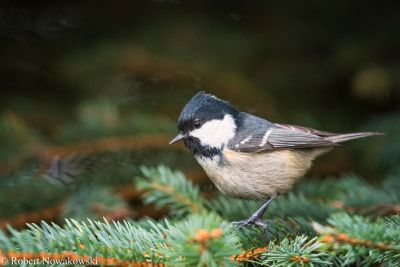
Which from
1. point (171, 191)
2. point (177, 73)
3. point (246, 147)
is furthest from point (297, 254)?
point (177, 73)

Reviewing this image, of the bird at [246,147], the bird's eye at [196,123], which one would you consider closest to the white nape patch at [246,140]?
the bird at [246,147]

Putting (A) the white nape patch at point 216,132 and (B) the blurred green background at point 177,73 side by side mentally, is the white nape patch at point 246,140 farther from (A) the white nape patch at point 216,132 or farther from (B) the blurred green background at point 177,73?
(B) the blurred green background at point 177,73

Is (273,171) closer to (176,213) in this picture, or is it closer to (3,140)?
(176,213)

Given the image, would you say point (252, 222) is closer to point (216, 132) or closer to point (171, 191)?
point (171, 191)

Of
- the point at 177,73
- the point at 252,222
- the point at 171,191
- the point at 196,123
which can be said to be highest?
the point at 177,73

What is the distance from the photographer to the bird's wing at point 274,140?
77.8 inches

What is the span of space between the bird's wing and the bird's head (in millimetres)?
66

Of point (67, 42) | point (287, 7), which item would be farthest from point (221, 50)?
point (67, 42)

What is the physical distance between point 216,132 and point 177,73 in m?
0.55

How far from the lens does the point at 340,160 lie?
2.51 meters

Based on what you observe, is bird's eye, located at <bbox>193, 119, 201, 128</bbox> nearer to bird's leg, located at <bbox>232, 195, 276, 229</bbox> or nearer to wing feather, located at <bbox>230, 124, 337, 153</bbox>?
wing feather, located at <bbox>230, 124, 337, 153</bbox>

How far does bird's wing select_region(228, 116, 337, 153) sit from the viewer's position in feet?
6.49

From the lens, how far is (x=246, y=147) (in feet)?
6.46

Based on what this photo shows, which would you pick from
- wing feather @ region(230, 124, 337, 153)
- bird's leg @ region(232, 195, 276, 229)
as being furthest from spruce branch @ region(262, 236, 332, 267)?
wing feather @ region(230, 124, 337, 153)
